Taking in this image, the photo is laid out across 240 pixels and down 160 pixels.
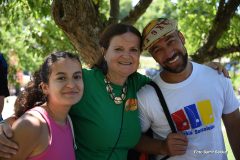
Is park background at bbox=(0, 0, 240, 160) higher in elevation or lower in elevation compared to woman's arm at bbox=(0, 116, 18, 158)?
higher

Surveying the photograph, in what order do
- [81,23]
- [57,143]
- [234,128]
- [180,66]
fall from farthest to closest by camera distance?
[81,23]
[234,128]
[180,66]
[57,143]

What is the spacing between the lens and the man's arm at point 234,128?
353cm

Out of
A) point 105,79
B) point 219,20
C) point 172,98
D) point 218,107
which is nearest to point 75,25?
point 105,79

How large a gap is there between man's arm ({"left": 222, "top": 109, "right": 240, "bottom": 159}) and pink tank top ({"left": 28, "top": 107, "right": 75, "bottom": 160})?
1.54 m

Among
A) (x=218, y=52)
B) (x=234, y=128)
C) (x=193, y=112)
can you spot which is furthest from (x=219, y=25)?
(x=193, y=112)

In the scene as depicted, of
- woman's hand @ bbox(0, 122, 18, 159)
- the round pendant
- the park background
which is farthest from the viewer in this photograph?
the park background

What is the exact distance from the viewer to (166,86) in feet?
11.0

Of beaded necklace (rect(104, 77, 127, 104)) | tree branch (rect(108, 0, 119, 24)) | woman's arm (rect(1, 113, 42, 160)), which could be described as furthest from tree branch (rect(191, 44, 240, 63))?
woman's arm (rect(1, 113, 42, 160))

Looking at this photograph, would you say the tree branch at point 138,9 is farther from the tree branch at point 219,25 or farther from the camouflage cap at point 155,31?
the camouflage cap at point 155,31

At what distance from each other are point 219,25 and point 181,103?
A: 327 cm

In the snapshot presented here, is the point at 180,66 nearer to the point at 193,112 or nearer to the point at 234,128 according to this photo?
the point at 193,112

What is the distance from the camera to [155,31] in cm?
337

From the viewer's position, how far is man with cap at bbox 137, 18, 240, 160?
10.7 ft

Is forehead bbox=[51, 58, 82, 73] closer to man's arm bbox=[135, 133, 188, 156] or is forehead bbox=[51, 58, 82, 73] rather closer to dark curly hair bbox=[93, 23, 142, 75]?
dark curly hair bbox=[93, 23, 142, 75]
